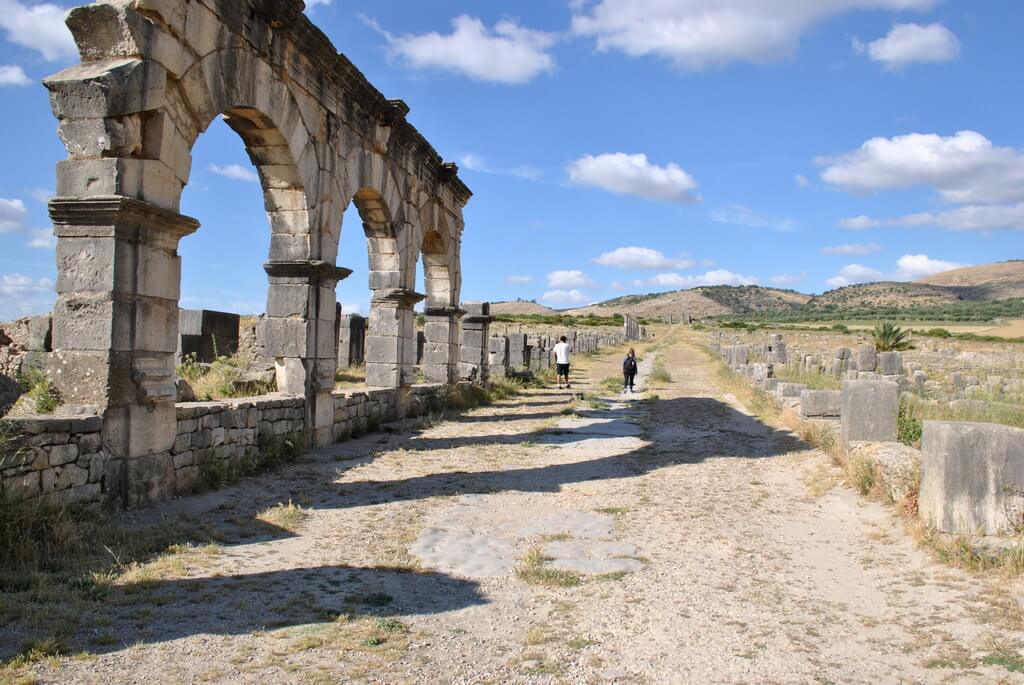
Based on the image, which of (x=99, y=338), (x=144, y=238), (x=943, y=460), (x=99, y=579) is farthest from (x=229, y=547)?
(x=943, y=460)

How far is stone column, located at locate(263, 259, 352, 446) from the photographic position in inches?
400

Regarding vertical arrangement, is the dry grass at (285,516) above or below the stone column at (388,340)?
below

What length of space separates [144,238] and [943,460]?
6.63 metres

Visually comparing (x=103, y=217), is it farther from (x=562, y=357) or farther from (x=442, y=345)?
(x=562, y=357)

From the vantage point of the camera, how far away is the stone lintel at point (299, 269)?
10172mm

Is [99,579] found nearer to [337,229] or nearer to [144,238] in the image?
[144,238]

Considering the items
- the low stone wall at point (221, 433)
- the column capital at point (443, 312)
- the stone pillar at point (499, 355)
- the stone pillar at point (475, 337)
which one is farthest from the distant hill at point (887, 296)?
the low stone wall at point (221, 433)

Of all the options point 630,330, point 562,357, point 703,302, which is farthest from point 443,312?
point 703,302

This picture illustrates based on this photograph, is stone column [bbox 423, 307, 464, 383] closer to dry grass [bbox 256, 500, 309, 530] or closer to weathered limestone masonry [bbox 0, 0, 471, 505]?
weathered limestone masonry [bbox 0, 0, 471, 505]

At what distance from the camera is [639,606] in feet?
15.1

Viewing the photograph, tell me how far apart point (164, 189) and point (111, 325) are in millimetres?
1366

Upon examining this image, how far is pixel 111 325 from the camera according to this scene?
6.41m

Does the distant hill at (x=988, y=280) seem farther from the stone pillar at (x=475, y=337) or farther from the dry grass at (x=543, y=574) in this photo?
the dry grass at (x=543, y=574)

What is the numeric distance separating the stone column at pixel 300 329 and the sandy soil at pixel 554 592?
156 cm
